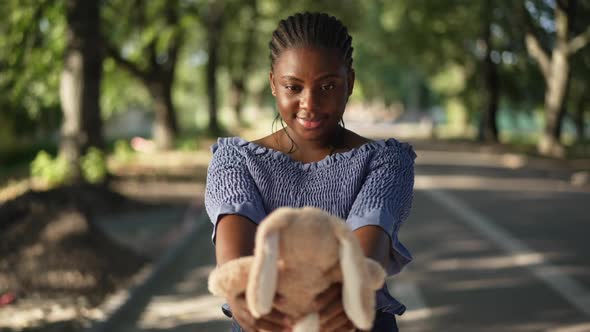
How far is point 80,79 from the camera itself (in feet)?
43.7

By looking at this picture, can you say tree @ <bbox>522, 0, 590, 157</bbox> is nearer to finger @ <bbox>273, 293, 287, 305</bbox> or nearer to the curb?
the curb

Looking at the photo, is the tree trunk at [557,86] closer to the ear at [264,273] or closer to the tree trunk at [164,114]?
the tree trunk at [164,114]

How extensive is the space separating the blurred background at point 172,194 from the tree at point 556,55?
2.5 inches

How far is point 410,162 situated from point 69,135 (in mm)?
12074

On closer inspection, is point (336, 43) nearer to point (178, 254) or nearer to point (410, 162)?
point (410, 162)

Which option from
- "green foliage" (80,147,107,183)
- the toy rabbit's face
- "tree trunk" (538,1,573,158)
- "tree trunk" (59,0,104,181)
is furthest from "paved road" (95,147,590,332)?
"tree trunk" (538,1,573,158)

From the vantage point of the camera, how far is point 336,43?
1.96m

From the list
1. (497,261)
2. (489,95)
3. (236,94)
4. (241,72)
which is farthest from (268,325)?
(236,94)

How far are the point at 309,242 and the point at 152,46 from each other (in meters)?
24.0

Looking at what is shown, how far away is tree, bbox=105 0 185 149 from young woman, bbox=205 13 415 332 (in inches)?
569

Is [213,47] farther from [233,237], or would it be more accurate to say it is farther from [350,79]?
[233,237]

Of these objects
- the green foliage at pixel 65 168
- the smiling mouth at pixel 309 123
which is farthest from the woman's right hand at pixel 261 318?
the green foliage at pixel 65 168

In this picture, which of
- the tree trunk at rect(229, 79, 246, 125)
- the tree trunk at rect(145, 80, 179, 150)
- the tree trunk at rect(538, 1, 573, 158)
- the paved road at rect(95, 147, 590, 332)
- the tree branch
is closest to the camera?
the paved road at rect(95, 147, 590, 332)

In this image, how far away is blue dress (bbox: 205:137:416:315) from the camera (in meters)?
1.95
